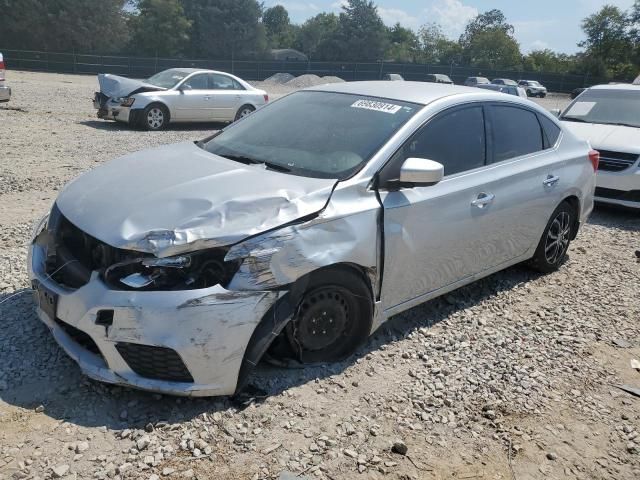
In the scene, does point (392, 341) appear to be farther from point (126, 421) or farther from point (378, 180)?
point (126, 421)

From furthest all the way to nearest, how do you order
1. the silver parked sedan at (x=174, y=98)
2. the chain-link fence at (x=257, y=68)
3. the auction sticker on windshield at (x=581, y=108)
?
the chain-link fence at (x=257, y=68) → the silver parked sedan at (x=174, y=98) → the auction sticker on windshield at (x=581, y=108)

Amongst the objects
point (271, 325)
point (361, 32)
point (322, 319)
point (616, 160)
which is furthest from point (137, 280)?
point (361, 32)

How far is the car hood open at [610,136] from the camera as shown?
25.5ft

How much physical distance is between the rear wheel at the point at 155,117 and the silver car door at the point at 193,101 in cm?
27

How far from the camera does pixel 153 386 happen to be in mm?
2861

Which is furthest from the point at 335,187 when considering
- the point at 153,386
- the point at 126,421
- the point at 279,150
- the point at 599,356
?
the point at 599,356

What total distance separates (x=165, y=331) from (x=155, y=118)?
11166mm

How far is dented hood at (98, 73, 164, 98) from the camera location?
42.4 feet

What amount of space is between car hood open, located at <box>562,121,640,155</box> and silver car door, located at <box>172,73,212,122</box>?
27.7 feet

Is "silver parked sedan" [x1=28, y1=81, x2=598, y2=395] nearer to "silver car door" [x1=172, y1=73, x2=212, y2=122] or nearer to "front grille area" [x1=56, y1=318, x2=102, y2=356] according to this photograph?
"front grille area" [x1=56, y1=318, x2=102, y2=356]

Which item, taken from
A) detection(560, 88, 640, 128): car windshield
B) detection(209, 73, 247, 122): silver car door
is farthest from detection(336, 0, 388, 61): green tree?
detection(560, 88, 640, 128): car windshield

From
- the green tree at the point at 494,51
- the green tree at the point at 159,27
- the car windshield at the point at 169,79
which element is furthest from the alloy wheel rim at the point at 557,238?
the green tree at the point at 494,51

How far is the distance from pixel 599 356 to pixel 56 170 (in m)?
7.28

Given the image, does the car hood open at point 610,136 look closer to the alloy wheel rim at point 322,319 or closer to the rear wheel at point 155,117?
the alloy wheel rim at point 322,319
